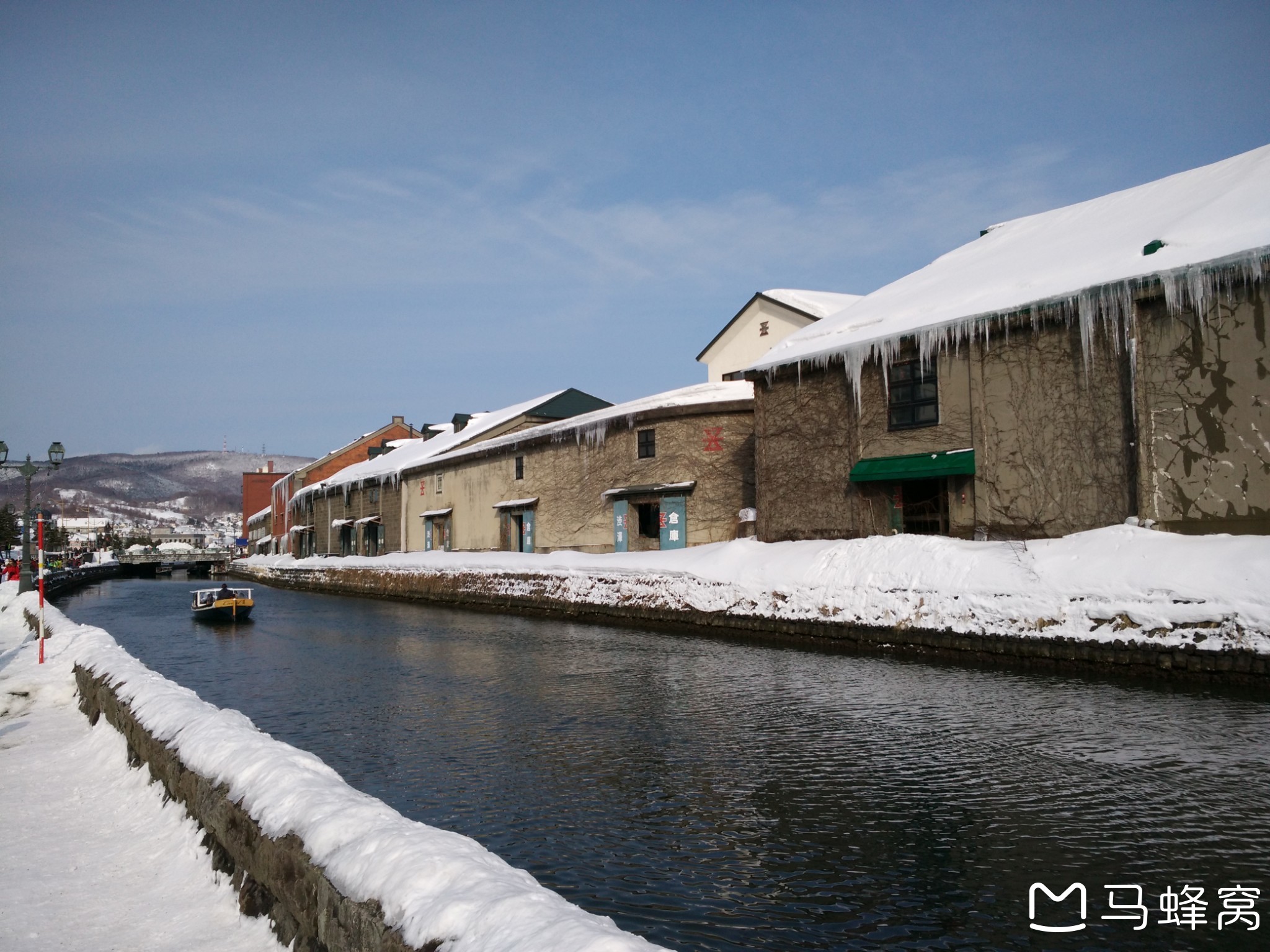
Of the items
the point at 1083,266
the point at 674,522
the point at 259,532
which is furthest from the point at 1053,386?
the point at 259,532

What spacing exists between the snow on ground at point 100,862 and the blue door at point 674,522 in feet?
69.1

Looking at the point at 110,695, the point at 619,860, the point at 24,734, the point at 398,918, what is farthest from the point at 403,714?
the point at 398,918

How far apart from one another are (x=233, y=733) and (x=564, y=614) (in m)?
20.6

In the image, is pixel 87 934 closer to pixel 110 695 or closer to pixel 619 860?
pixel 619 860

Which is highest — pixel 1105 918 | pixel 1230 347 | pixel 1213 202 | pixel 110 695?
pixel 1213 202

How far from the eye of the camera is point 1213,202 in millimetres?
18969

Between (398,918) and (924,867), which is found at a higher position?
(398,918)

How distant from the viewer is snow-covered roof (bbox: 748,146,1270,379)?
55.1ft

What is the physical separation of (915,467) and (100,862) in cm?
1814

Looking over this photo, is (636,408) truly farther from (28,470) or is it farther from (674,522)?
(28,470)

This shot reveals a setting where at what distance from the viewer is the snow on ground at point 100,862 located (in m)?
5.28

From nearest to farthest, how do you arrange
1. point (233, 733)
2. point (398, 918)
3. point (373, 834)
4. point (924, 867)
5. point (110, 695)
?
point (398, 918)
point (373, 834)
point (924, 867)
point (233, 733)
point (110, 695)

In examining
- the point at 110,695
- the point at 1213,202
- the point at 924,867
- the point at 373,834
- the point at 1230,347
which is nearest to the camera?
the point at 373,834

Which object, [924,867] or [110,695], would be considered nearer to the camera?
[924,867]
